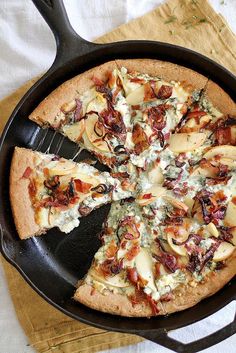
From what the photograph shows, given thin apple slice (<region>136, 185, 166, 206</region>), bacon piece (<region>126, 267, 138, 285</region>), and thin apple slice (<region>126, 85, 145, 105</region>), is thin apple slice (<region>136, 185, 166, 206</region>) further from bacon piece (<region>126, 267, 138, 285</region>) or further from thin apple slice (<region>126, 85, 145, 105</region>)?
thin apple slice (<region>126, 85, 145, 105</region>)

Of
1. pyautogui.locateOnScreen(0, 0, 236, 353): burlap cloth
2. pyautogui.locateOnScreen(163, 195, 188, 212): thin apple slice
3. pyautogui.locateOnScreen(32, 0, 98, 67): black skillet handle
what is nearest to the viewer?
A: pyautogui.locateOnScreen(32, 0, 98, 67): black skillet handle

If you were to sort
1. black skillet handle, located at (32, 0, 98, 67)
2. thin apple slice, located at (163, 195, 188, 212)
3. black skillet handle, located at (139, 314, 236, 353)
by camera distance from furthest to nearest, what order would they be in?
1. thin apple slice, located at (163, 195, 188, 212)
2. black skillet handle, located at (32, 0, 98, 67)
3. black skillet handle, located at (139, 314, 236, 353)

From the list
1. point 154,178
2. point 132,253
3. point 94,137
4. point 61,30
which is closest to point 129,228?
point 132,253

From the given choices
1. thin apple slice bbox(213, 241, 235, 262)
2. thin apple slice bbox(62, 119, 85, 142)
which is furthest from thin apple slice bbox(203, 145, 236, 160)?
thin apple slice bbox(62, 119, 85, 142)

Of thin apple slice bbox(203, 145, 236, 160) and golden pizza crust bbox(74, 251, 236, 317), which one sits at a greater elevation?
thin apple slice bbox(203, 145, 236, 160)

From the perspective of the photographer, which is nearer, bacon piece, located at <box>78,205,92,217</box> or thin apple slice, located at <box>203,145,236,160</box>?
thin apple slice, located at <box>203,145,236,160</box>

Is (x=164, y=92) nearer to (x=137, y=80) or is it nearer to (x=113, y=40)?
(x=137, y=80)

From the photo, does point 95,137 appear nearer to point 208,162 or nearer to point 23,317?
point 208,162
